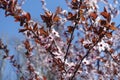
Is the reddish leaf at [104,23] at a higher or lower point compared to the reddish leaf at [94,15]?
lower

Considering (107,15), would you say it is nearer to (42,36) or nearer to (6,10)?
(42,36)

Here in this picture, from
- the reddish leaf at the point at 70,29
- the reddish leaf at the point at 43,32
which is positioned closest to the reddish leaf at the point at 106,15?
the reddish leaf at the point at 70,29

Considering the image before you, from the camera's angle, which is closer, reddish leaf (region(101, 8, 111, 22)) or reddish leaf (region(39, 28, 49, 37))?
reddish leaf (region(101, 8, 111, 22))

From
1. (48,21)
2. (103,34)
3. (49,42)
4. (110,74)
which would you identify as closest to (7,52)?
(49,42)

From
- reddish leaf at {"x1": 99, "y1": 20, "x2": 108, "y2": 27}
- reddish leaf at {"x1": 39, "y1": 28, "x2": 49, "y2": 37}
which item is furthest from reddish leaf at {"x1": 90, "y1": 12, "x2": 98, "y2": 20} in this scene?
reddish leaf at {"x1": 39, "y1": 28, "x2": 49, "y2": 37}

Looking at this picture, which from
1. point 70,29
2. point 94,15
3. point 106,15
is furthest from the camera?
point 70,29

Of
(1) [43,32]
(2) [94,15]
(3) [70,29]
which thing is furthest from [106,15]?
(1) [43,32]

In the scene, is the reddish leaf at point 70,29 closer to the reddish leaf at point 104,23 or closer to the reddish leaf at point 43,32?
the reddish leaf at point 43,32

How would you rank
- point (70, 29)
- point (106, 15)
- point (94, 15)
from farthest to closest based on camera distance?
point (70, 29)
point (94, 15)
point (106, 15)

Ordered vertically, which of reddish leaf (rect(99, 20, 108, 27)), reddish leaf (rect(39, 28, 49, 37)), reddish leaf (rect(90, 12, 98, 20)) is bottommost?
reddish leaf (rect(39, 28, 49, 37))

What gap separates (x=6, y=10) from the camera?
257 centimetres

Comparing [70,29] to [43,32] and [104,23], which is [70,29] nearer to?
[43,32]

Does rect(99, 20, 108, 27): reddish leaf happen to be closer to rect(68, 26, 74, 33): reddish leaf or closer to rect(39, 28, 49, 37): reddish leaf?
rect(68, 26, 74, 33): reddish leaf

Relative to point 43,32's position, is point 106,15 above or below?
above
